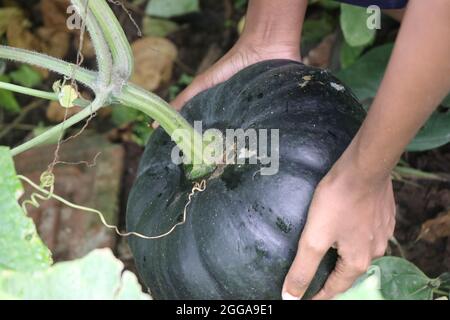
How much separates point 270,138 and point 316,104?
0.09m

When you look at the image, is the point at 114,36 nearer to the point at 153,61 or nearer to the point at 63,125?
the point at 63,125

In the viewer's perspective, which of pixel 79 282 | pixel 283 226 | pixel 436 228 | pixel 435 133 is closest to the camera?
pixel 79 282

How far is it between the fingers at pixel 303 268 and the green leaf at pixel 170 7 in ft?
4.15

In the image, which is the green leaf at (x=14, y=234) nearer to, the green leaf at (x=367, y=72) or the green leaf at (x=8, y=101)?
the green leaf at (x=367, y=72)

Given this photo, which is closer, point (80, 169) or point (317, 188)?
point (317, 188)

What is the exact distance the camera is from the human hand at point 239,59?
1.29 m

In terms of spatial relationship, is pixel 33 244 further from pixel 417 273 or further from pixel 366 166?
pixel 417 273

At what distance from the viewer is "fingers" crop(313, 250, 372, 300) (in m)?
0.98

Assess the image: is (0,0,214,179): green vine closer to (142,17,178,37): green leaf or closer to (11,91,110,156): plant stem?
(11,91,110,156): plant stem

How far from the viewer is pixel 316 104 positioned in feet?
3.54

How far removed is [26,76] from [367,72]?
1.06m

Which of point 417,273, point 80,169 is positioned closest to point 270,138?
point 417,273

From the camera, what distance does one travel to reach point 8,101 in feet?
6.68

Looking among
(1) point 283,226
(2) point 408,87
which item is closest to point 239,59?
(1) point 283,226
